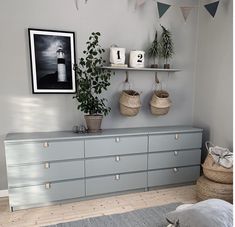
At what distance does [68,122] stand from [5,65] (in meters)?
0.95

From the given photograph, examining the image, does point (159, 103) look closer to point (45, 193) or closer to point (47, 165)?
point (47, 165)

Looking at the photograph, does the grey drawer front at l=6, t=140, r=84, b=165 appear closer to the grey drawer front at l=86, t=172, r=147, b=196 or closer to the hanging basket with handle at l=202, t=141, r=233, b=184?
the grey drawer front at l=86, t=172, r=147, b=196

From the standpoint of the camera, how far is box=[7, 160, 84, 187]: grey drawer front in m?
2.24

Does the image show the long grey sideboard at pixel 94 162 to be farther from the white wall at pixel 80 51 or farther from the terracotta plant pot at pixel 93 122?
the white wall at pixel 80 51

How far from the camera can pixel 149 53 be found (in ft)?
9.68

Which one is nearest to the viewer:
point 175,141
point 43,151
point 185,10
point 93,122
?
point 43,151

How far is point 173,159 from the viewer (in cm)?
281

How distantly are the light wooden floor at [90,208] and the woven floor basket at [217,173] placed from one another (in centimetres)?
39

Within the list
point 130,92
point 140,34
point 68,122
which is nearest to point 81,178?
point 68,122

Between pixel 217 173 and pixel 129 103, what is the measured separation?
123 centimetres

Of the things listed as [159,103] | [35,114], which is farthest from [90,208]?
[159,103]

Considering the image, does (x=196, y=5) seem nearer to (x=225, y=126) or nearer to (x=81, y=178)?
(x=225, y=126)

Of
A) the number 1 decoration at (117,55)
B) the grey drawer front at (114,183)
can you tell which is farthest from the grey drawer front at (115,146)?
the number 1 decoration at (117,55)

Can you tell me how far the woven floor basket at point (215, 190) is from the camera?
7.53ft
